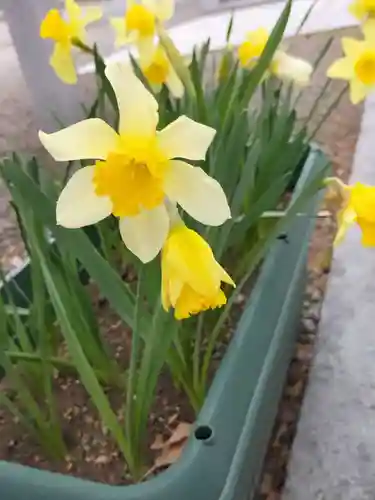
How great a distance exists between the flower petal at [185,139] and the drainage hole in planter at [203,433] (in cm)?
22

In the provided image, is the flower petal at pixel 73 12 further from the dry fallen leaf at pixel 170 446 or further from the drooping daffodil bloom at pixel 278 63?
the dry fallen leaf at pixel 170 446

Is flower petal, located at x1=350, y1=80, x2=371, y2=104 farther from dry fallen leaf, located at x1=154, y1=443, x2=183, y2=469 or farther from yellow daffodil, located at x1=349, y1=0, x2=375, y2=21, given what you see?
dry fallen leaf, located at x1=154, y1=443, x2=183, y2=469

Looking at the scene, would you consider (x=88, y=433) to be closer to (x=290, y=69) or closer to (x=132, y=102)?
(x=132, y=102)

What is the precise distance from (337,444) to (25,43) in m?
0.80

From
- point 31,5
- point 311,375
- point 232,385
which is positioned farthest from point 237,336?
point 31,5

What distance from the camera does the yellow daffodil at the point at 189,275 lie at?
A: 1.38 ft

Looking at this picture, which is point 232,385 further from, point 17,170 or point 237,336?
point 17,170

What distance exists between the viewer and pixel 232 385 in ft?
1.91

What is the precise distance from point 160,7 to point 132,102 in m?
0.35

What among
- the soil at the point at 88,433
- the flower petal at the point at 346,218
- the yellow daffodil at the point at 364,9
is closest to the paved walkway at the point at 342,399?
the soil at the point at 88,433

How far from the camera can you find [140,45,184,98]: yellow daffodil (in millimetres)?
701

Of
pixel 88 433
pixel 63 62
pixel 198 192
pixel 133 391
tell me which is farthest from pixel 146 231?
pixel 63 62

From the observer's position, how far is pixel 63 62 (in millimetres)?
749

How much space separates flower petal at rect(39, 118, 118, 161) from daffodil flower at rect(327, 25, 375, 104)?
38cm
